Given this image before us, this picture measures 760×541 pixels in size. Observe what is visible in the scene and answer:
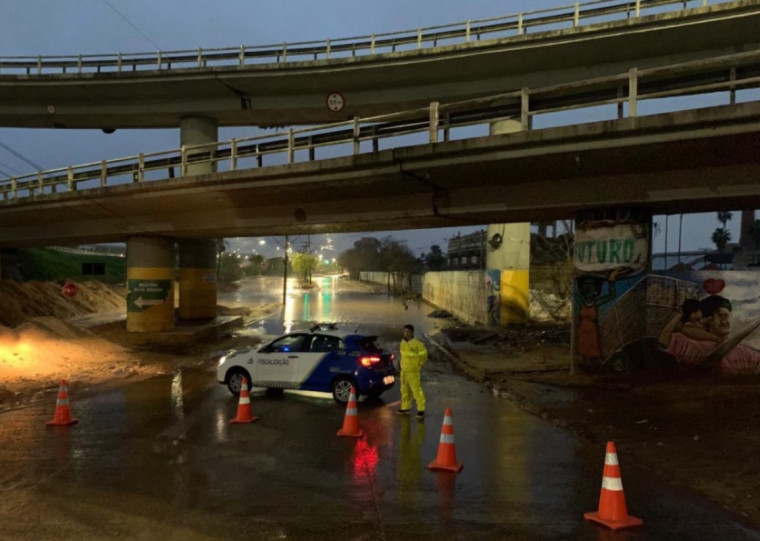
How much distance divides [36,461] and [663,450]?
8.39 m

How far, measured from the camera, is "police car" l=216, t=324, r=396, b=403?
10945 millimetres

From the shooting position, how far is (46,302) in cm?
3222

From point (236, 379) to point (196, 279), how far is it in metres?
17.5

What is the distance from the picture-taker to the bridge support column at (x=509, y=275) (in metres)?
25.7

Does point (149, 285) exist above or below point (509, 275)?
below

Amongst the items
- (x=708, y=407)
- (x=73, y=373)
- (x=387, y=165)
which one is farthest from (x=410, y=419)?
(x=73, y=373)

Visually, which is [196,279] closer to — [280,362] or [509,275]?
[509,275]

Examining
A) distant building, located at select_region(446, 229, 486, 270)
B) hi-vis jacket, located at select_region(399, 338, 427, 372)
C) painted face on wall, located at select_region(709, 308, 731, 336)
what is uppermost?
distant building, located at select_region(446, 229, 486, 270)

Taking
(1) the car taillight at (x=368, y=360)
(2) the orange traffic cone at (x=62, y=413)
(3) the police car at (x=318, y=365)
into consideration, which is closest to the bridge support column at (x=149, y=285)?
(3) the police car at (x=318, y=365)

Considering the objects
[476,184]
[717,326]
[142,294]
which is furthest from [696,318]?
[142,294]

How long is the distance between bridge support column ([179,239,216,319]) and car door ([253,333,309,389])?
17.4 meters

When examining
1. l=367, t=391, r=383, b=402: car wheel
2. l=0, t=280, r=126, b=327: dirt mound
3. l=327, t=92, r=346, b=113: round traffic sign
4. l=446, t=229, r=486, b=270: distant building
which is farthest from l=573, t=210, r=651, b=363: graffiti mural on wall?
l=446, t=229, r=486, b=270: distant building

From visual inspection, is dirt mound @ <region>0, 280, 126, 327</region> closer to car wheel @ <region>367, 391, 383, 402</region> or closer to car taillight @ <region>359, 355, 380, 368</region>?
car wheel @ <region>367, 391, 383, 402</region>

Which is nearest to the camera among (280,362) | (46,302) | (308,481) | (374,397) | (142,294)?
(308,481)
